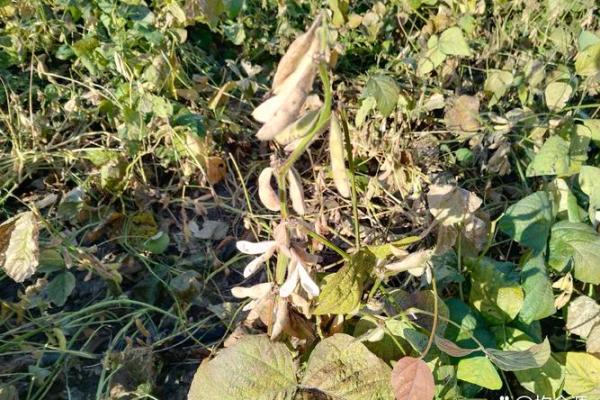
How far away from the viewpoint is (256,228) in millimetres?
1377

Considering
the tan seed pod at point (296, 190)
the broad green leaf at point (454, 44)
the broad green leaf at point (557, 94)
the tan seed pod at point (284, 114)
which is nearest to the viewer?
the tan seed pod at point (284, 114)

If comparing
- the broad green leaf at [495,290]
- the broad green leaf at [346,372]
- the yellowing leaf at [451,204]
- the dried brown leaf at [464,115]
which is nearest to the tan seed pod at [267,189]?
the broad green leaf at [346,372]

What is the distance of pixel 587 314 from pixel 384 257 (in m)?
0.44

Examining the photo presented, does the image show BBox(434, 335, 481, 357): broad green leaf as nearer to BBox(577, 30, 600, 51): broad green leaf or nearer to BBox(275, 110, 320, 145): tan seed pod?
BBox(275, 110, 320, 145): tan seed pod

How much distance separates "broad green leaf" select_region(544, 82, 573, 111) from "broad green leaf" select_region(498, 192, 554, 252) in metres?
0.34

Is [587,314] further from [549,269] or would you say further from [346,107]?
[346,107]

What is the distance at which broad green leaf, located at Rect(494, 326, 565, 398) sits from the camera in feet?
3.31

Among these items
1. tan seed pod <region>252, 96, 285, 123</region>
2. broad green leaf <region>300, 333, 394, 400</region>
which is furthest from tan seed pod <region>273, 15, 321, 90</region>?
broad green leaf <region>300, 333, 394, 400</region>

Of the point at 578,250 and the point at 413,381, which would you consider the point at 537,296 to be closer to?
the point at 578,250

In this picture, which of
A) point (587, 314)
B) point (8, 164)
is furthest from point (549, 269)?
point (8, 164)

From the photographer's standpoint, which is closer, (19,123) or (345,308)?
(345,308)

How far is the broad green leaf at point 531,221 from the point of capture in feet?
3.63

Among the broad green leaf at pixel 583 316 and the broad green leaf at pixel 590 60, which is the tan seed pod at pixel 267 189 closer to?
the broad green leaf at pixel 583 316

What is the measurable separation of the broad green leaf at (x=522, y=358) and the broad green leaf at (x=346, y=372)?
163 millimetres
